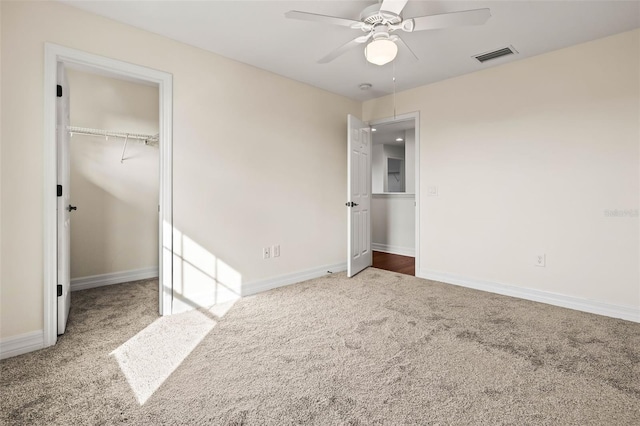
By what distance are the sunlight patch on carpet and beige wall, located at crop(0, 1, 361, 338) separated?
653 mm

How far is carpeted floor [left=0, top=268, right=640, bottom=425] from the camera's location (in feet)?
4.97

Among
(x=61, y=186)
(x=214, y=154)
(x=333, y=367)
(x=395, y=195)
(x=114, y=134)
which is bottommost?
(x=333, y=367)

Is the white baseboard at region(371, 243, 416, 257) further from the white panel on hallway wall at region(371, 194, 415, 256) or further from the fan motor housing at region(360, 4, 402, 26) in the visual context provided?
the fan motor housing at region(360, 4, 402, 26)

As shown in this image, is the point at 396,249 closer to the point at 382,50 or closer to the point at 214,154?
the point at 214,154

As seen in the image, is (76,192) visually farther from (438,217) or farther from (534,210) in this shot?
(534,210)

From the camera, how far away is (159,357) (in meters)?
2.05

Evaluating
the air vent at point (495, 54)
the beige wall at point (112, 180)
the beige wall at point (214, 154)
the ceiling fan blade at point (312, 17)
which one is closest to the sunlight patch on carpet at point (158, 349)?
the beige wall at point (214, 154)

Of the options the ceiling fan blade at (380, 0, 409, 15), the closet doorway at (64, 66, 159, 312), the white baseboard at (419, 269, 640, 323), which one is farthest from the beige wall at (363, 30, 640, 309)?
the closet doorway at (64, 66, 159, 312)

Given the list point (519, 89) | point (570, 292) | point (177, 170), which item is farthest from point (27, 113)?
point (570, 292)

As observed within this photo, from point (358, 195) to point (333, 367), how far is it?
2676 millimetres

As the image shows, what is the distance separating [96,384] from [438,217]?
3574mm

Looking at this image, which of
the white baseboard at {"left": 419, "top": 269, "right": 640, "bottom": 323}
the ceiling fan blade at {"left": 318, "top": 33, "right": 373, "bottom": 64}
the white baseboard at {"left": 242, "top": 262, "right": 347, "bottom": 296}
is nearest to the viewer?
the ceiling fan blade at {"left": 318, "top": 33, "right": 373, "bottom": 64}

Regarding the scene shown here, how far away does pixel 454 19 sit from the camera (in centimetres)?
186

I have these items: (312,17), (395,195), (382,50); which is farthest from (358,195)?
(312,17)
